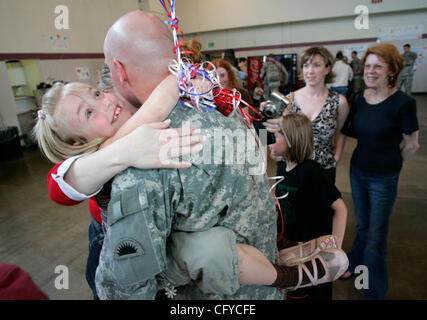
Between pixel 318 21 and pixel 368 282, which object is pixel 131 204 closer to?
pixel 368 282

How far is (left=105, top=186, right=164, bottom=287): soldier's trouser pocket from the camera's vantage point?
803 millimetres

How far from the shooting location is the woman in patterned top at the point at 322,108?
7.42 ft

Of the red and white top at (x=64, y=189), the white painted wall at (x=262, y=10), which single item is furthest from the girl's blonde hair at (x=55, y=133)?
the white painted wall at (x=262, y=10)

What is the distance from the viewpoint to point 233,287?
927mm

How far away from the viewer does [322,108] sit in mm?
2285

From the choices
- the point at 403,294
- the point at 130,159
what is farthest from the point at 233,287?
the point at 403,294

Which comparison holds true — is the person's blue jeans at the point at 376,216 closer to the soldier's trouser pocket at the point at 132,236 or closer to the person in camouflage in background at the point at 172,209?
the person in camouflage in background at the point at 172,209

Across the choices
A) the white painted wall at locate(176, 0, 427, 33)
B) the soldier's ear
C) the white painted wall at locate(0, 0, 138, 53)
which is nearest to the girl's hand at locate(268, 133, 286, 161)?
the soldier's ear

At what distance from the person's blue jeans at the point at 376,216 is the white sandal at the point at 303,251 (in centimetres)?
89

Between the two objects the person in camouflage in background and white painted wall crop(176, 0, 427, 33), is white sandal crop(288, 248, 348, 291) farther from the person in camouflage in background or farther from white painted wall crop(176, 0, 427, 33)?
white painted wall crop(176, 0, 427, 33)
